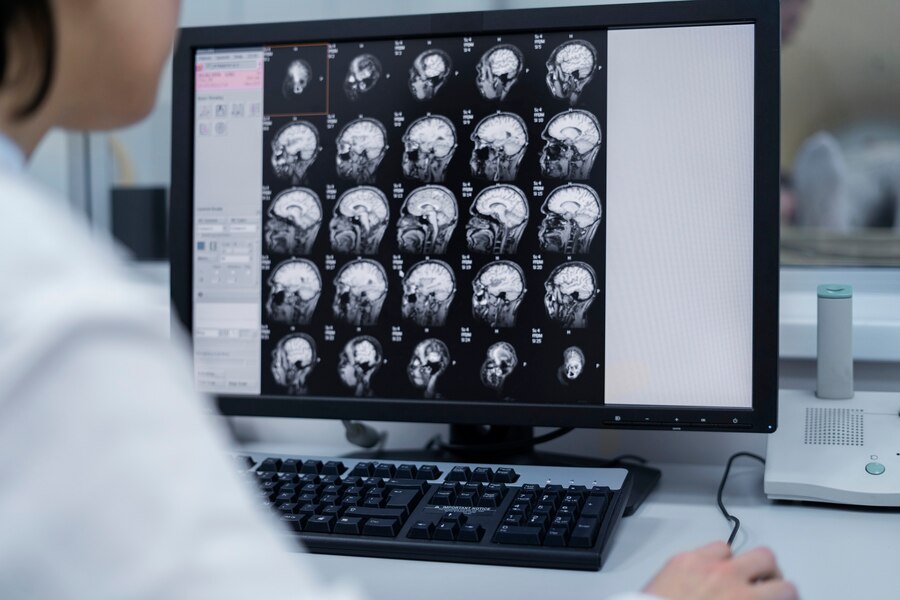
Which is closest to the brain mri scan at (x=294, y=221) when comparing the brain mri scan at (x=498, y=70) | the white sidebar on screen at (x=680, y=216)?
the brain mri scan at (x=498, y=70)

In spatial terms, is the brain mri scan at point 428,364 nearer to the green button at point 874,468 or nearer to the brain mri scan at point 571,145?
the brain mri scan at point 571,145

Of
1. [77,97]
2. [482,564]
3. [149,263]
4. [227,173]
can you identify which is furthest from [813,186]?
[77,97]

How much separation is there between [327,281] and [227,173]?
176 millimetres

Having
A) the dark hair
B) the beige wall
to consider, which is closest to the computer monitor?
the dark hair

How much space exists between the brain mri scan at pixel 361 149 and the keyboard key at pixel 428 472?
0.32 m

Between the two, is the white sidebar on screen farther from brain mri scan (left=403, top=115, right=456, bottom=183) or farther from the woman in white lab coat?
the woman in white lab coat

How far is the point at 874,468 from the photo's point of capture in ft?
3.09

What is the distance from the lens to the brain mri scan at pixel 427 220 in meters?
1.03

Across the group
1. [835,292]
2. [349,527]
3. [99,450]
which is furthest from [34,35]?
[835,292]

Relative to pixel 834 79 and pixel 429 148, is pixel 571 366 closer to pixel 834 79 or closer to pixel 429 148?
pixel 429 148

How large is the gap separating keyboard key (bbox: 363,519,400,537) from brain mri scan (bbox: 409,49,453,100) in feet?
1.53

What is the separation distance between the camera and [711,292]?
97cm

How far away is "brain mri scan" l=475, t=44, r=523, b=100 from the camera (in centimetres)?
102

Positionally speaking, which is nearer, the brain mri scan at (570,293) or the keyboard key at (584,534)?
the keyboard key at (584,534)
